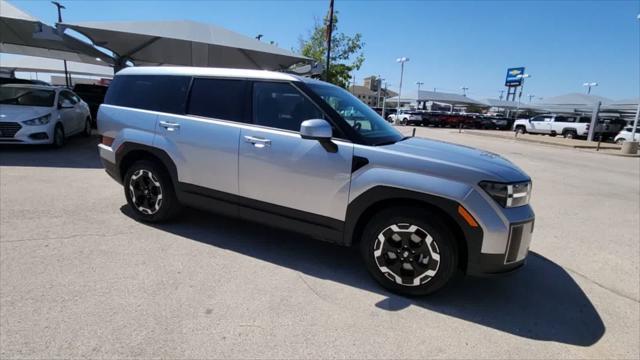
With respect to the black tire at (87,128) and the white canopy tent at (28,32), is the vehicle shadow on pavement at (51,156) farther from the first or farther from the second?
the white canopy tent at (28,32)

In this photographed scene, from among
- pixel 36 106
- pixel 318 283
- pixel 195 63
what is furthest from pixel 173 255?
pixel 195 63

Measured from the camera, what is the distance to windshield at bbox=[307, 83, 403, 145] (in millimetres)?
3614

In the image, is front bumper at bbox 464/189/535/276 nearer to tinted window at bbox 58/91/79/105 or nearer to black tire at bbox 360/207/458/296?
black tire at bbox 360/207/458/296

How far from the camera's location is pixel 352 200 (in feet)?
11.0

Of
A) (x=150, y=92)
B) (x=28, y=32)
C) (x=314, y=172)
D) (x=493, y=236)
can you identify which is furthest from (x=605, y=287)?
(x=28, y=32)

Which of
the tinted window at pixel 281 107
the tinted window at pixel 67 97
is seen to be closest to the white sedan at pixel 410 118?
the tinted window at pixel 67 97

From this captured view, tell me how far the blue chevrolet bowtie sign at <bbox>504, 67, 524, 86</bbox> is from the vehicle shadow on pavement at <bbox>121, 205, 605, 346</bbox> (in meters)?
70.8

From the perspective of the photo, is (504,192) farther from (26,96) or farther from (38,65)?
(38,65)

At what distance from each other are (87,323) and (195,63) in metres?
14.5

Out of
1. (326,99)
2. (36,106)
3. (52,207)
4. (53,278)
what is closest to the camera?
(53,278)

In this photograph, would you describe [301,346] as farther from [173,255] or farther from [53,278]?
[53,278]

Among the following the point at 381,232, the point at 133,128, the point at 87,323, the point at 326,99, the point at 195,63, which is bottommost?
the point at 87,323

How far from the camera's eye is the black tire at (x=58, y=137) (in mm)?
9484

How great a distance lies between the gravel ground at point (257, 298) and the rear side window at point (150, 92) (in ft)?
4.76
